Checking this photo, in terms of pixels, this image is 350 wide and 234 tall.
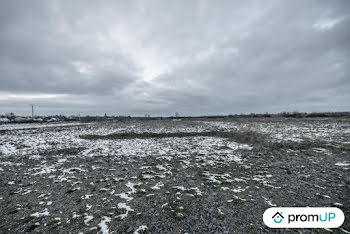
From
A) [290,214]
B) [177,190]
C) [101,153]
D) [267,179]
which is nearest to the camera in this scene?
[290,214]

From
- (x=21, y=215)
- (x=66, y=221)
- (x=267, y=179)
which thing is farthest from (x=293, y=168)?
(x=21, y=215)

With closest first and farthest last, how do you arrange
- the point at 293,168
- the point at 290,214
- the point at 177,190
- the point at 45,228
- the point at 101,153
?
1. the point at 45,228
2. the point at 290,214
3. the point at 177,190
4. the point at 293,168
5. the point at 101,153

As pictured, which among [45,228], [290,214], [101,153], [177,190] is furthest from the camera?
[101,153]

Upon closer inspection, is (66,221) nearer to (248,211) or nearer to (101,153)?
(248,211)

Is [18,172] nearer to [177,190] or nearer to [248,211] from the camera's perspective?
[177,190]

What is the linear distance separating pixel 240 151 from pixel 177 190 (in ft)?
26.6

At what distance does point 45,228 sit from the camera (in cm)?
425

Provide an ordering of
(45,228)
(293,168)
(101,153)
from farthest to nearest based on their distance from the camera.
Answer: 1. (101,153)
2. (293,168)
3. (45,228)

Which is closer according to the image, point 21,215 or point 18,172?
point 21,215

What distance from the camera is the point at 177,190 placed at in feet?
20.9

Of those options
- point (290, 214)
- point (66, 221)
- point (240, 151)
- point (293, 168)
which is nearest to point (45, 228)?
point (66, 221)

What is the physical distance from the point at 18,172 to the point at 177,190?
9.34 meters

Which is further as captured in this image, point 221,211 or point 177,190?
point 177,190

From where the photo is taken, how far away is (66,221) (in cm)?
451
